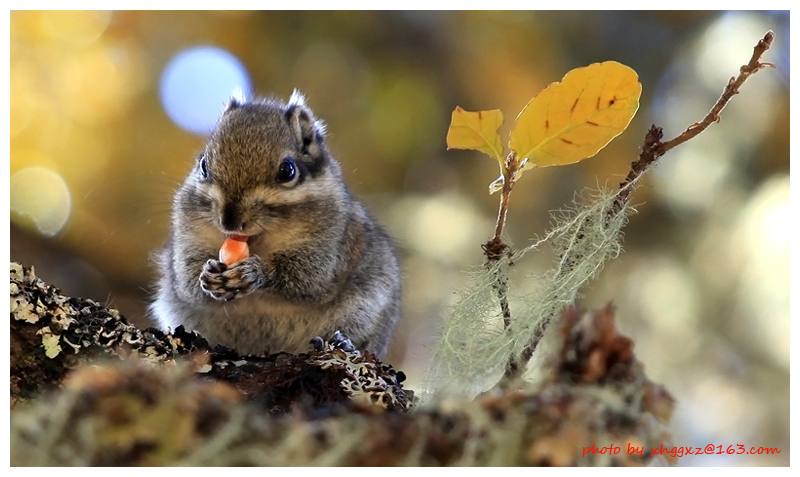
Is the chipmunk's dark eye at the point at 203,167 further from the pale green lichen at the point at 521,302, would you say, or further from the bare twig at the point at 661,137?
the bare twig at the point at 661,137

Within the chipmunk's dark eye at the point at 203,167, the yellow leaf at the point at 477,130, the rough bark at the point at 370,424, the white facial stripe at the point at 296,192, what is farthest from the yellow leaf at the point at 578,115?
the chipmunk's dark eye at the point at 203,167

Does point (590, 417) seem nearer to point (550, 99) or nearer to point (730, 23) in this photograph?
point (550, 99)

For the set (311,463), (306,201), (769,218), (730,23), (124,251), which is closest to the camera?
(311,463)

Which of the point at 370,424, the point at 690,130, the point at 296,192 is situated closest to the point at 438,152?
the point at 296,192

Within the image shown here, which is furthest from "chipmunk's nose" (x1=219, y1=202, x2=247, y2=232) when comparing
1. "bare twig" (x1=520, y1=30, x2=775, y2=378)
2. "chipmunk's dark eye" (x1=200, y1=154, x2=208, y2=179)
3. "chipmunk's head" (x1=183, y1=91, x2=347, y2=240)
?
"bare twig" (x1=520, y1=30, x2=775, y2=378)

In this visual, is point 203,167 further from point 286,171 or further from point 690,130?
point 690,130

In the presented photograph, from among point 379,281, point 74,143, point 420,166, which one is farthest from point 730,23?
point 74,143

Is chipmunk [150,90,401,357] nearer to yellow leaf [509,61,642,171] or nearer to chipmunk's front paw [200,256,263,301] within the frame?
chipmunk's front paw [200,256,263,301]
